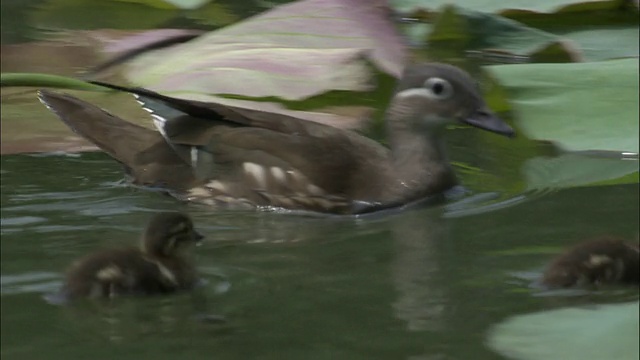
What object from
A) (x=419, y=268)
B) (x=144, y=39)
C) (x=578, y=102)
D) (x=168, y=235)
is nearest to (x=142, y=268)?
(x=168, y=235)

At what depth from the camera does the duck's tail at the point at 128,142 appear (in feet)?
20.0

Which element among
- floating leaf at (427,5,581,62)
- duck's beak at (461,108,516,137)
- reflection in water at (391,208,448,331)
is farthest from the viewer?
floating leaf at (427,5,581,62)

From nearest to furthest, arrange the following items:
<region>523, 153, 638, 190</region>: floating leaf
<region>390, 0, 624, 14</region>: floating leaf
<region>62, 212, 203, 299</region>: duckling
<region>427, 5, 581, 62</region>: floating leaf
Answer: <region>62, 212, 203, 299</region>: duckling < <region>523, 153, 638, 190</region>: floating leaf < <region>427, 5, 581, 62</region>: floating leaf < <region>390, 0, 624, 14</region>: floating leaf

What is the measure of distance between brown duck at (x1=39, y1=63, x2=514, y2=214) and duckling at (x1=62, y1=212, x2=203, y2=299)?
774 mm

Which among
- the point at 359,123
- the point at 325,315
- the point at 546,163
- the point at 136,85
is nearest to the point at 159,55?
the point at 136,85

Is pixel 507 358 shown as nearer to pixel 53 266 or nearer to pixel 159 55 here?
pixel 53 266

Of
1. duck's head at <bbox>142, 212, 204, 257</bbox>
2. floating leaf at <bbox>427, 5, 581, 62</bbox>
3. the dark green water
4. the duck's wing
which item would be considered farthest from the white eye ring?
duck's head at <bbox>142, 212, 204, 257</bbox>

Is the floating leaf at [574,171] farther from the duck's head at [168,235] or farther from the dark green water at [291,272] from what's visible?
the duck's head at [168,235]

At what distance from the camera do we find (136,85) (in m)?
6.50

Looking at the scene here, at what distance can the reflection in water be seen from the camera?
4.74 metres

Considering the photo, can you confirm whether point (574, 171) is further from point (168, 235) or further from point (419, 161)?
point (168, 235)

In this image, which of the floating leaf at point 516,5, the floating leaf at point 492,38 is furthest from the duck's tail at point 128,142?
the floating leaf at point 492,38

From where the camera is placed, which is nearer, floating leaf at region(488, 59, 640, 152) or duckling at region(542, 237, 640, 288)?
duckling at region(542, 237, 640, 288)

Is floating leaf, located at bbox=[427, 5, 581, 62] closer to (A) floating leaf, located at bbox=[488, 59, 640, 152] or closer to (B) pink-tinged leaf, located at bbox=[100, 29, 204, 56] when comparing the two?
(A) floating leaf, located at bbox=[488, 59, 640, 152]
